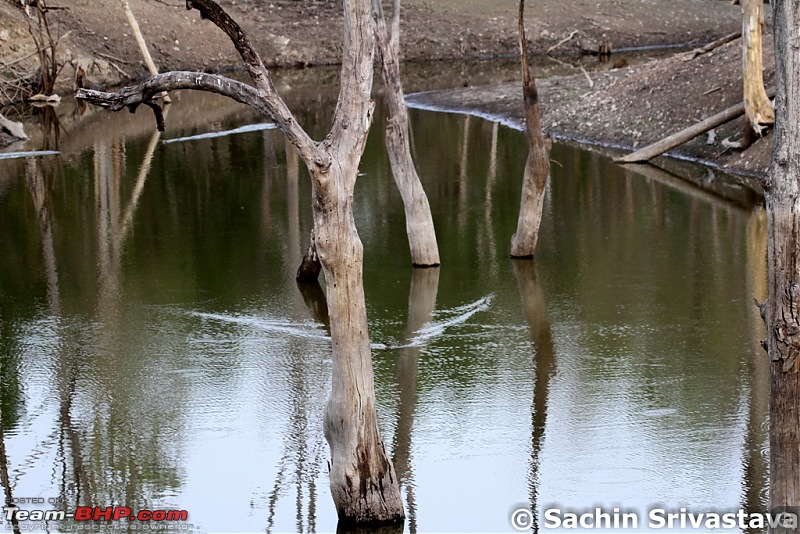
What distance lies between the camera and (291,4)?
47.8 m

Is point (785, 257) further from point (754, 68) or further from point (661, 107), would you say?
point (661, 107)

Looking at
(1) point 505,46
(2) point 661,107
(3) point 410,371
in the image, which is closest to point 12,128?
(2) point 661,107

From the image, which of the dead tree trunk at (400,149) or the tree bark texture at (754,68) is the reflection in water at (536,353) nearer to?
the dead tree trunk at (400,149)

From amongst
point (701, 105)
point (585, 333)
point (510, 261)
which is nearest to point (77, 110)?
point (701, 105)

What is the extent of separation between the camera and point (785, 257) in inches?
255

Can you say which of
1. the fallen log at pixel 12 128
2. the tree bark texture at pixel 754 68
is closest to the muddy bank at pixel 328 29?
the fallen log at pixel 12 128

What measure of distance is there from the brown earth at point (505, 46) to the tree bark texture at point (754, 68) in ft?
2.18

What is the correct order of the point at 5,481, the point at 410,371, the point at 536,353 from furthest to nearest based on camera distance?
the point at 536,353 → the point at 410,371 → the point at 5,481

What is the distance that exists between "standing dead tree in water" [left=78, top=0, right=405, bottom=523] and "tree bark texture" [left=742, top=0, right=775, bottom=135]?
14480 mm

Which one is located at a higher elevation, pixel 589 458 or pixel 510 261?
pixel 510 261

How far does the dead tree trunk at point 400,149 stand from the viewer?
13406 millimetres

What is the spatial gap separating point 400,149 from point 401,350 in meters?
2.82

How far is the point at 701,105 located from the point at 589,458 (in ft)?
52.2

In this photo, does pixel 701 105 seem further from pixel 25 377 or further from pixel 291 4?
pixel 291 4
